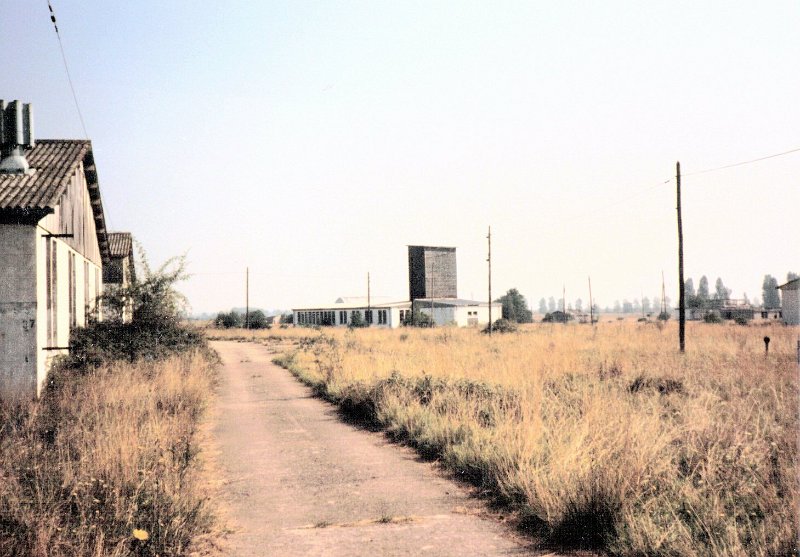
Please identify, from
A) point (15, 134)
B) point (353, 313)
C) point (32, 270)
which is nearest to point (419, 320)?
point (353, 313)

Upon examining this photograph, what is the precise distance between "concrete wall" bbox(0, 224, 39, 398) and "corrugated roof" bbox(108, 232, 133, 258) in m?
21.4

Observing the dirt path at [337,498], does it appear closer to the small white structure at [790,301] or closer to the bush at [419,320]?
the bush at [419,320]

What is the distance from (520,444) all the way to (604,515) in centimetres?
181

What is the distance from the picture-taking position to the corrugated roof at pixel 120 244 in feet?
105

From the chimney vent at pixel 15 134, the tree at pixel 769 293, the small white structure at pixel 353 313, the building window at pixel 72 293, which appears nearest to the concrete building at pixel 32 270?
the chimney vent at pixel 15 134

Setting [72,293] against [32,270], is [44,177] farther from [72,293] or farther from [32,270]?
[72,293]

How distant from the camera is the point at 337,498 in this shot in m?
6.62

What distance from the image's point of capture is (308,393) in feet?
52.9

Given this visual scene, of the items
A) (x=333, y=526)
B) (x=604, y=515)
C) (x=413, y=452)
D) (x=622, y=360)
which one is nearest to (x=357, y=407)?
(x=413, y=452)

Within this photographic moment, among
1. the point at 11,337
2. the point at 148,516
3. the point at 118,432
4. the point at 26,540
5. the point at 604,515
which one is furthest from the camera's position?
the point at 11,337

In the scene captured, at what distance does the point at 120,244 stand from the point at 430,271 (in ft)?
130

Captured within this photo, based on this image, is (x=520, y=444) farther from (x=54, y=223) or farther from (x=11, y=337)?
(x=54, y=223)

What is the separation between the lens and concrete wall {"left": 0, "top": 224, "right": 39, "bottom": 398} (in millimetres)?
11445

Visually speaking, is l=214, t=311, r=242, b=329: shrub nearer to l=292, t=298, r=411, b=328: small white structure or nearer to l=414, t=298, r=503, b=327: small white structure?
l=292, t=298, r=411, b=328: small white structure
